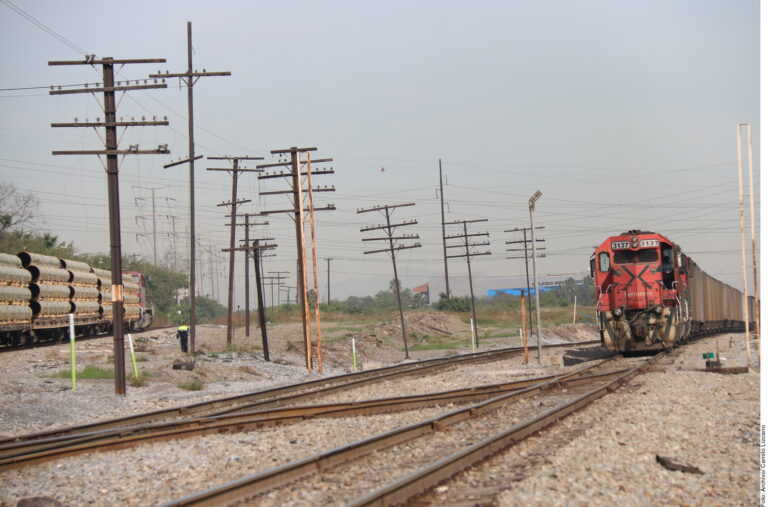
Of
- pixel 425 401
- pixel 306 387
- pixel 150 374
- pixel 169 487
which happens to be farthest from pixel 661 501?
pixel 150 374

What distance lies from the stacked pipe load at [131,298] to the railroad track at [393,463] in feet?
125

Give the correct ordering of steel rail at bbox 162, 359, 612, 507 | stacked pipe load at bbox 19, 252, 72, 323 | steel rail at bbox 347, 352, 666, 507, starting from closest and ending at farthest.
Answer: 1. steel rail at bbox 347, 352, 666, 507
2. steel rail at bbox 162, 359, 612, 507
3. stacked pipe load at bbox 19, 252, 72, 323

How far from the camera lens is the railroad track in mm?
7145

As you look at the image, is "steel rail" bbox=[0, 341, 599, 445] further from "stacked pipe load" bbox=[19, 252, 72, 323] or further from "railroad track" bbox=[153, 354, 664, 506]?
"stacked pipe load" bbox=[19, 252, 72, 323]

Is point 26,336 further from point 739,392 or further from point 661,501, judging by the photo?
point 661,501

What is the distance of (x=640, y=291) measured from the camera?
24000mm

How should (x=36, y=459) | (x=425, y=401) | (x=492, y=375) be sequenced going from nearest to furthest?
(x=36, y=459)
(x=425, y=401)
(x=492, y=375)

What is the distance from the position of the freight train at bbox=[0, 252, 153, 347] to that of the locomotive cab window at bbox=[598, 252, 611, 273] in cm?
2265

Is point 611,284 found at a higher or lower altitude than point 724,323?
higher

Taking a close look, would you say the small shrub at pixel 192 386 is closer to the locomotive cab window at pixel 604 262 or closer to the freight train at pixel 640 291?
the freight train at pixel 640 291

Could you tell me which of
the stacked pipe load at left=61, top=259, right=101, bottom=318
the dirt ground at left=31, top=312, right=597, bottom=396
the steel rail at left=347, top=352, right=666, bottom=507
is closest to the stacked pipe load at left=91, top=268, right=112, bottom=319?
the stacked pipe load at left=61, top=259, right=101, bottom=318

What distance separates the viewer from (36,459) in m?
10.0

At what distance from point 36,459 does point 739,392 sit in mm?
12908

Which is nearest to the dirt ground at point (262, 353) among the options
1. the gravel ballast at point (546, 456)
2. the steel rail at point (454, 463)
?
the gravel ballast at point (546, 456)
